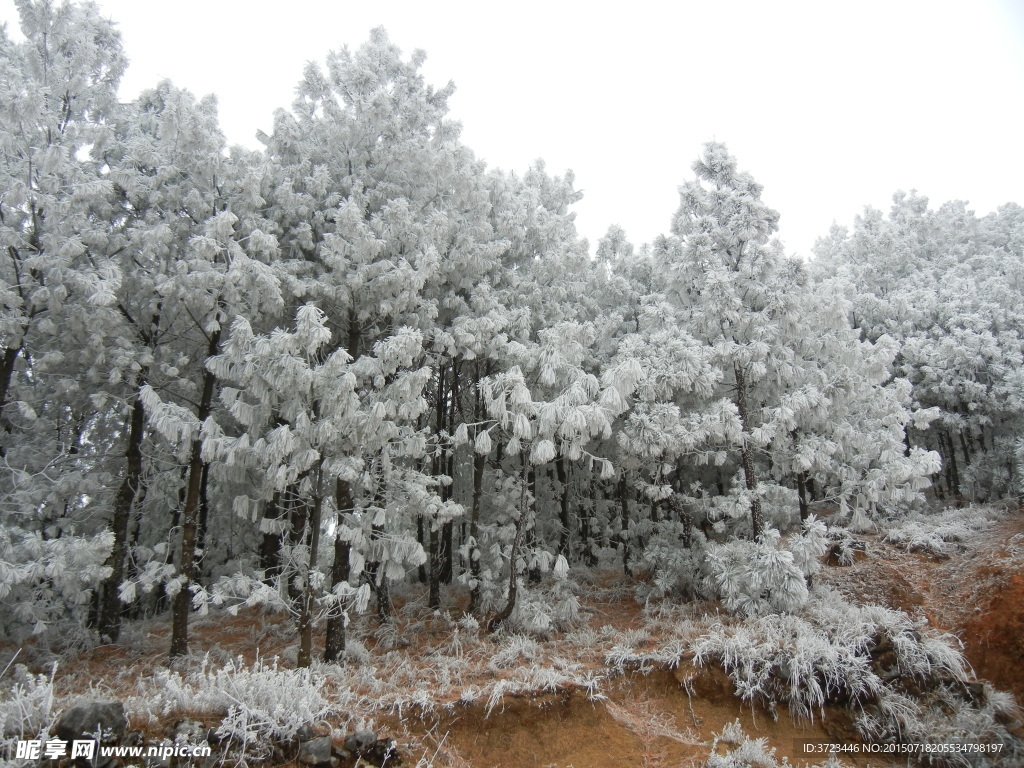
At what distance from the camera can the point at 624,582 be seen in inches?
591

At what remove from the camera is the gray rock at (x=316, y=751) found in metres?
6.08

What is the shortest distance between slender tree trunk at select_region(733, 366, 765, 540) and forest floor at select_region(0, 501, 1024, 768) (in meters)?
2.25

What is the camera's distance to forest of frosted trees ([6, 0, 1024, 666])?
8.86 metres

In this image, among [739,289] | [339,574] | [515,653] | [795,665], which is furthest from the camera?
[739,289]

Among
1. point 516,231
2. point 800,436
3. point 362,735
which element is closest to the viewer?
point 362,735

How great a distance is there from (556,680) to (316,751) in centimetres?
363

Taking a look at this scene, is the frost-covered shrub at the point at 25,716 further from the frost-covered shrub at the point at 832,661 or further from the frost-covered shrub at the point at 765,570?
the frost-covered shrub at the point at 765,570

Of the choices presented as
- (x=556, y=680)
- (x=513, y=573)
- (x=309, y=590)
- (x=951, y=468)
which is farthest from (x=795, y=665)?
(x=951, y=468)

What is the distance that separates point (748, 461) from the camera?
39.1 feet

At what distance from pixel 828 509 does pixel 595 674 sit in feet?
54.3

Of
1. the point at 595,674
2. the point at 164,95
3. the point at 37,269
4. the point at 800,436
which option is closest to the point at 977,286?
the point at 800,436

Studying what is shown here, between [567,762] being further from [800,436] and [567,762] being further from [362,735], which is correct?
[800,436]

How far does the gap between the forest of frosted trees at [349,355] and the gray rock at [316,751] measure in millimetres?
2373

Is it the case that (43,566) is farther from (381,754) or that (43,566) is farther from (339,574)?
(381,754)
